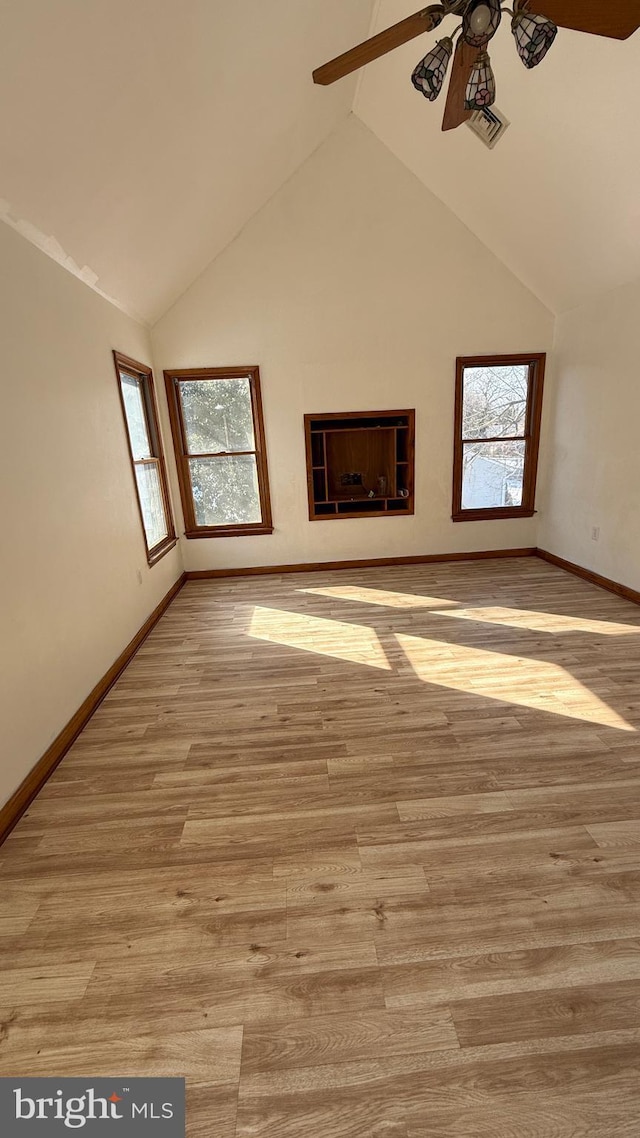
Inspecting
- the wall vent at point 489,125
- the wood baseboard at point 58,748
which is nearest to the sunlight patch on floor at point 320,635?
the wood baseboard at point 58,748

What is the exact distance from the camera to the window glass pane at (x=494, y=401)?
4.91m

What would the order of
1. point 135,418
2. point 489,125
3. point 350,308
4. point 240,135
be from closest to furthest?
1. point 240,135
2. point 489,125
3. point 135,418
4. point 350,308

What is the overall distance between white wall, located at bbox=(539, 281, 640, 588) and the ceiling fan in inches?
92.4

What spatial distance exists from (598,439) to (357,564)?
246 cm

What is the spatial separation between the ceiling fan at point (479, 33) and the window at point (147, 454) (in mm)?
2525

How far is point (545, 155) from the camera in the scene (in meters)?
3.15

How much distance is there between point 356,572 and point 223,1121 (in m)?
4.24

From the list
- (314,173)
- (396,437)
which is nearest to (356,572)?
(396,437)

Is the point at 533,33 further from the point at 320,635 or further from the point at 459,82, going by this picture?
the point at 320,635

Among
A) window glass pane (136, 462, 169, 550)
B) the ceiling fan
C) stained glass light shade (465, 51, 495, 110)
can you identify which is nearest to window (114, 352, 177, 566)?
window glass pane (136, 462, 169, 550)

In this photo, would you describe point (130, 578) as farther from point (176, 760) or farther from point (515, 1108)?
point (515, 1108)

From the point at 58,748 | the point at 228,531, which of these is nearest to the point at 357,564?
the point at 228,531

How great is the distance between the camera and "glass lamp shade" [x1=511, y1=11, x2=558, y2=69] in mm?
1724

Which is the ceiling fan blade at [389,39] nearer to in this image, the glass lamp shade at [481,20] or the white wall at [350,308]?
the glass lamp shade at [481,20]
